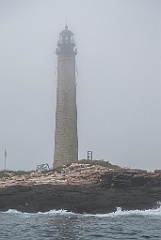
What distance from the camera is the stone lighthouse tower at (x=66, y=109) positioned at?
5272 cm

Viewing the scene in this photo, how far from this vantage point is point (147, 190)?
38.7m

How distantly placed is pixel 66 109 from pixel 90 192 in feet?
58.1

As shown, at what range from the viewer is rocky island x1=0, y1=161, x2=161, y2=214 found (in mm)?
37656

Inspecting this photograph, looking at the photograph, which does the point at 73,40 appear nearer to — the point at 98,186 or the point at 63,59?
the point at 63,59

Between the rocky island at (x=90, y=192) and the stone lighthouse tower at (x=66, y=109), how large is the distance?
11.7m

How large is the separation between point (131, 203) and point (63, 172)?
866cm

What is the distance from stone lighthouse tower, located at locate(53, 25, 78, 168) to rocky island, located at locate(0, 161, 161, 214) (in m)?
11.7

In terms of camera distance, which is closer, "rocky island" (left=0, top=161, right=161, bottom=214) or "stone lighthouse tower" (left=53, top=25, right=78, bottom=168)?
"rocky island" (left=0, top=161, right=161, bottom=214)

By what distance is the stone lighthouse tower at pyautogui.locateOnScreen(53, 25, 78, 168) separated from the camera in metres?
52.7

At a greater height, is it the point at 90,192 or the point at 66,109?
the point at 66,109

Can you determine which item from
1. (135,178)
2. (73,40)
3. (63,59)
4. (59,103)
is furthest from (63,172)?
(73,40)

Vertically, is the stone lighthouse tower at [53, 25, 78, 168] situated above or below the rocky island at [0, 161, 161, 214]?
above

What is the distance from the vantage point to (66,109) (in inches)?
2117

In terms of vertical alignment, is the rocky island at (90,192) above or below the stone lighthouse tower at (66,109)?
below
